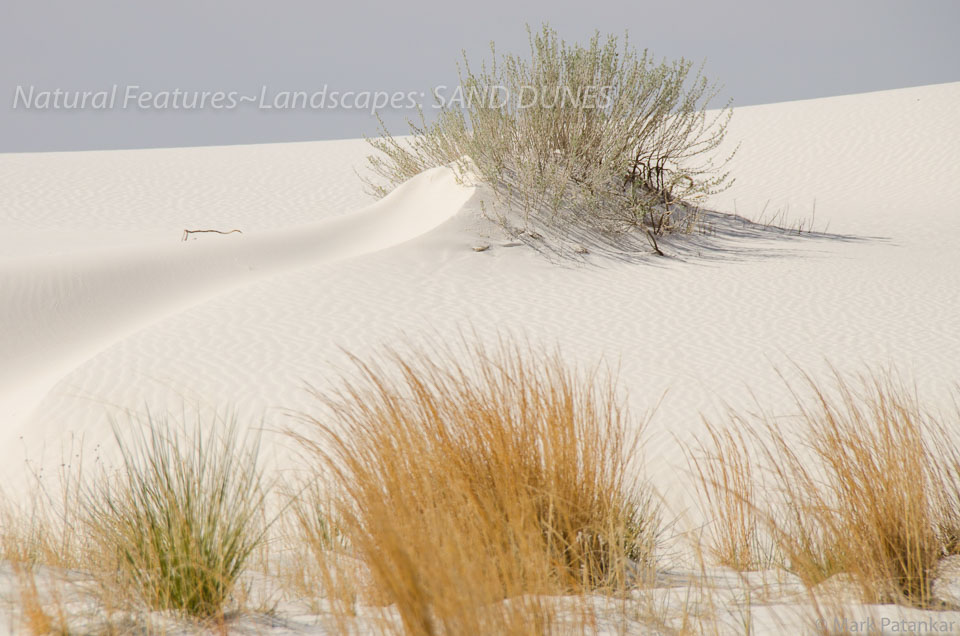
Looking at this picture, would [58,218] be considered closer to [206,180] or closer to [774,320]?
[206,180]

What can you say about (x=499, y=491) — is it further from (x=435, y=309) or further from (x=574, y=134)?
(x=574, y=134)

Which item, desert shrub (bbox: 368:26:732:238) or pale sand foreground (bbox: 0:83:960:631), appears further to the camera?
desert shrub (bbox: 368:26:732:238)

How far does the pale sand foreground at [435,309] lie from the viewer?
223 inches

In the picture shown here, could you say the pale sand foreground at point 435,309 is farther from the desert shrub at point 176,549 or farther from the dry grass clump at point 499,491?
the desert shrub at point 176,549

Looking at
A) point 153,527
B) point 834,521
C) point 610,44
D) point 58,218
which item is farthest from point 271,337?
point 58,218

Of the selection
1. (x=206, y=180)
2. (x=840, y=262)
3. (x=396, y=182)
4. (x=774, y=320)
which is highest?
(x=206, y=180)

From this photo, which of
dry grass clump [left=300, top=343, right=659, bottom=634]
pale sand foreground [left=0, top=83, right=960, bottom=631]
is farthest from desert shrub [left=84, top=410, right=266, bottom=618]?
pale sand foreground [left=0, top=83, right=960, bottom=631]

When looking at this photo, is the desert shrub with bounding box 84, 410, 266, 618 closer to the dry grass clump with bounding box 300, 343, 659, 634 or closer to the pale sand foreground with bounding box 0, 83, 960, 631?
the dry grass clump with bounding box 300, 343, 659, 634

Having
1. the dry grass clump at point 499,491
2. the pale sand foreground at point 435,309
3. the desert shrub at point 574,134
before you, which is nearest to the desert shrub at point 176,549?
the dry grass clump at point 499,491

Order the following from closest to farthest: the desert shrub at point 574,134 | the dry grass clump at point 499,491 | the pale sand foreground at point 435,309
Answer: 1. the dry grass clump at point 499,491
2. the pale sand foreground at point 435,309
3. the desert shrub at point 574,134

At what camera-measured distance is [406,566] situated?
1.53m

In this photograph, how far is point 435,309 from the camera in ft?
25.5

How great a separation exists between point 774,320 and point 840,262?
→ 12.2 feet

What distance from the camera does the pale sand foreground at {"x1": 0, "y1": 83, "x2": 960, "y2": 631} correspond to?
5.66m
